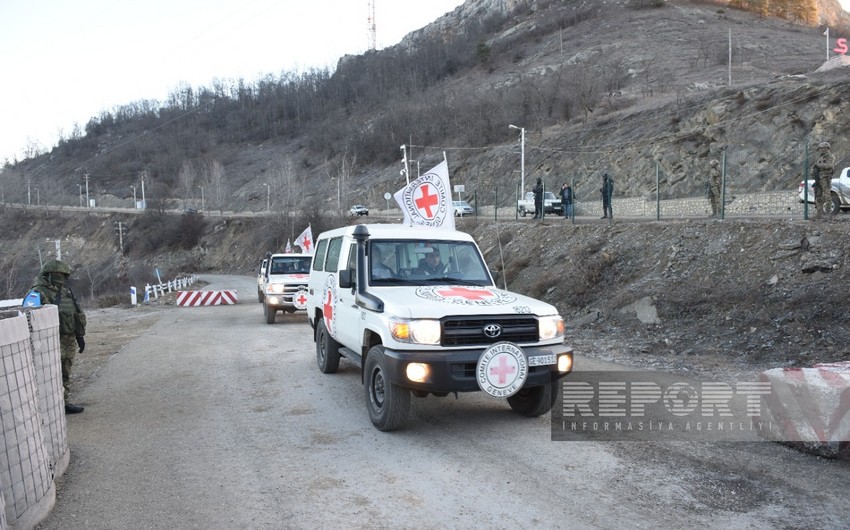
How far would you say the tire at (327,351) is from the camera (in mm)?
9777

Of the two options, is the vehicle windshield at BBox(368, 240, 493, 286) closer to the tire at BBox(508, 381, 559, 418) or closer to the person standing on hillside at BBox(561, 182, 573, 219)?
the tire at BBox(508, 381, 559, 418)

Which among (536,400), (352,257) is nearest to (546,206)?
(352,257)

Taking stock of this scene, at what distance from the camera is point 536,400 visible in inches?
285

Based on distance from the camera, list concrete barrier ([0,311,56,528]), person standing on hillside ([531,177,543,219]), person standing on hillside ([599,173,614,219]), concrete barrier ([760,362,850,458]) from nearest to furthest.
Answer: concrete barrier ([0,311,56,528])
concrete barrier ([760,362,850,458])
person standing on hillside ([599,173,614,219])
person standing on hillside ([531,177,543,219])

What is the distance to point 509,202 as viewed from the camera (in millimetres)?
54656

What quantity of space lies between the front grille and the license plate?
0.68 ft

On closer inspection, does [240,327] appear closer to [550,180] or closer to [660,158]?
[660,158]

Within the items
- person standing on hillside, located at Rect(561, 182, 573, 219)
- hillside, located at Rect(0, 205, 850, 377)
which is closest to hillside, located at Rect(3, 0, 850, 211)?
person standing on hillside, located at Rect(561, 182, 573, 219)

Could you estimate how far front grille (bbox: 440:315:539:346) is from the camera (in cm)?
642

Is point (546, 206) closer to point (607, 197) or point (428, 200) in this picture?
point (607, 197)

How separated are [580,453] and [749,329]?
721 cm

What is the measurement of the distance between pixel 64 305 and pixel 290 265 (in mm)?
11716

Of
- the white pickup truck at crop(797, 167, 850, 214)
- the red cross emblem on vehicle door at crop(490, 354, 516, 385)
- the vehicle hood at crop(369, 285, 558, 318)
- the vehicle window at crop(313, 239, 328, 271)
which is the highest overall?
the white pickup truck at crop(797, 167, 850, 214)

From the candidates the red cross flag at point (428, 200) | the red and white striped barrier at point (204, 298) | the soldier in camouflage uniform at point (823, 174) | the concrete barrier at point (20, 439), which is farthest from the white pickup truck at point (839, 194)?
the red and white striped barrier at point (204, 298)
